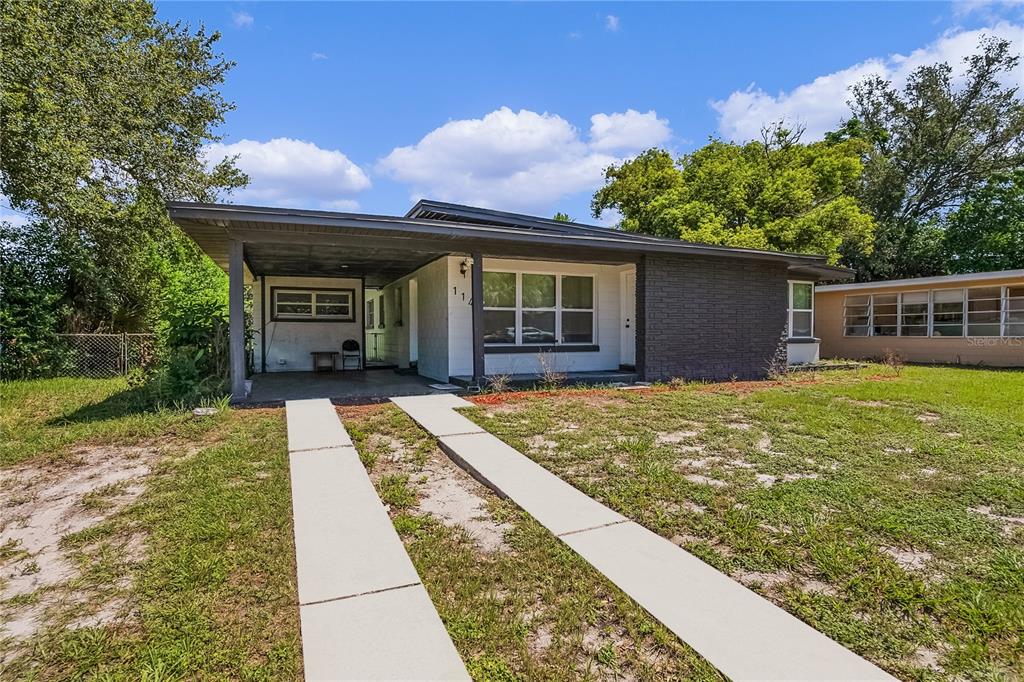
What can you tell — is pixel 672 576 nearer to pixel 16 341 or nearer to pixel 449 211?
pixel 449 211

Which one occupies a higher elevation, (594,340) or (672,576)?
(594,340)

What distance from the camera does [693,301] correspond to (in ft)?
32.9

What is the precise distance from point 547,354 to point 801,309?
8.56 m

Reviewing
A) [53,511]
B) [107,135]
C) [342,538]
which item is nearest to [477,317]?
[342,538]

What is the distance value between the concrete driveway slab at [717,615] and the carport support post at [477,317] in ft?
18.4

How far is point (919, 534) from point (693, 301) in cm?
736

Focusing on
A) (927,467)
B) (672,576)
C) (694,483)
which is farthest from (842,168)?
(672,576)

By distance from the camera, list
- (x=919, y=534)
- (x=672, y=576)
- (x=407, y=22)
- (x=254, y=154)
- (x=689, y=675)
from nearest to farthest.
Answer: (x=689, y=675), (x=672, y=576), (x=919, y=534), (x=407, y=22), (x=254, y=154)

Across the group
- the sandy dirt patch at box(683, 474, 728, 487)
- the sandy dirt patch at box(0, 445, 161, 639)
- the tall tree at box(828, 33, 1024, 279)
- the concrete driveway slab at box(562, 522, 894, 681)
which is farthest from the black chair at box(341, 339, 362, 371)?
the tall tree at box(828, 33, 1024, 279)

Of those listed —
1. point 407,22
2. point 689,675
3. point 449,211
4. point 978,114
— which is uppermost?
point 978,114

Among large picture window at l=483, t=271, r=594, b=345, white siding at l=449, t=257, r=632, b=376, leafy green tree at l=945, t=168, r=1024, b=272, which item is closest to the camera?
white siding at l=449, t=257, r=632, b=376

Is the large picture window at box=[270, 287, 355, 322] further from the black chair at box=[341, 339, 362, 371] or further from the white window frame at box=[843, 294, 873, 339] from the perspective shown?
the white window frame at box=[843, 294, 873, 339]

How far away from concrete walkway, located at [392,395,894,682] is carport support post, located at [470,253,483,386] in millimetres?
4413

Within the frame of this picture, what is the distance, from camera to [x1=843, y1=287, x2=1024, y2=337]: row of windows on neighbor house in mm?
13789
